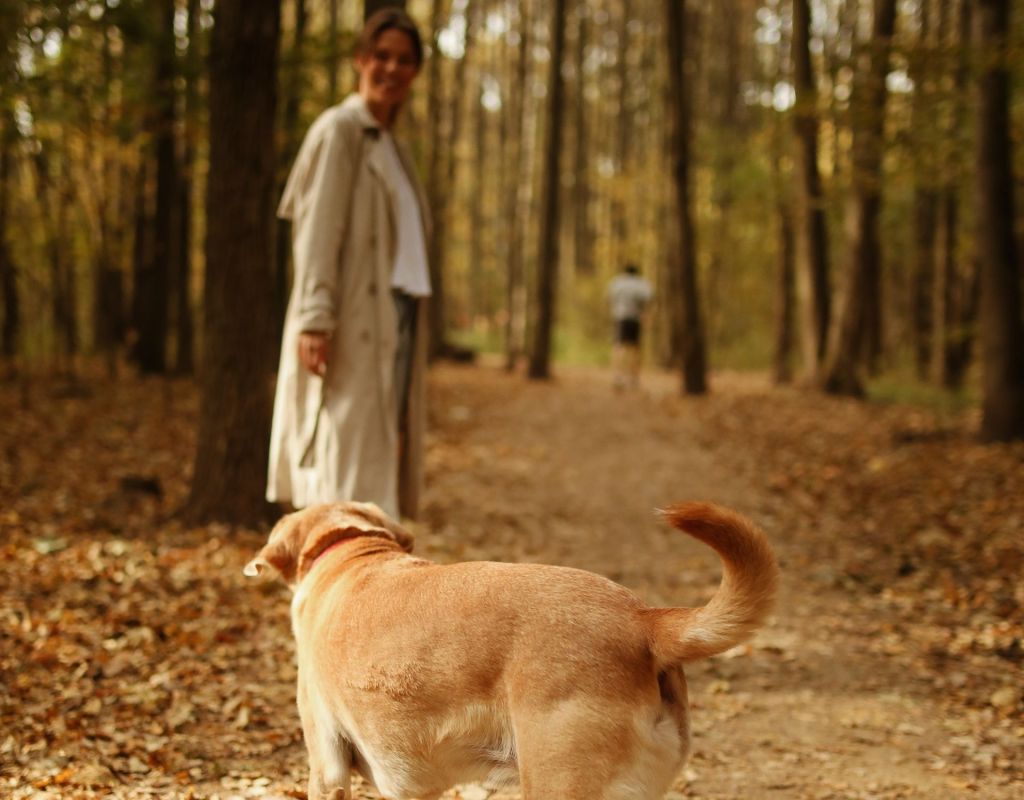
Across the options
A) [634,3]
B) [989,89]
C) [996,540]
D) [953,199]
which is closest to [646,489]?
[996,540]

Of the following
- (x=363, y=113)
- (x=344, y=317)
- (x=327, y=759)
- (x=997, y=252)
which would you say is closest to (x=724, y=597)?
(x=327, y=759)

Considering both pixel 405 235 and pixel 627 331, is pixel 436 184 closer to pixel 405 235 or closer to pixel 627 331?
pixel 627 331

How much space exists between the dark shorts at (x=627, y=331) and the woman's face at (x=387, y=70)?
13.8 metres

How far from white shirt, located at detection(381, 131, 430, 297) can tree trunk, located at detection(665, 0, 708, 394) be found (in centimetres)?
1257

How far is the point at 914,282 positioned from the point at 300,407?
21.8 meters

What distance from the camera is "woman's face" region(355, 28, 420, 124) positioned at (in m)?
4.22

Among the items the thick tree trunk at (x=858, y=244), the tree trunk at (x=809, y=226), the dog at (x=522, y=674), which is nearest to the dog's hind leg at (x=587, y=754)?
the dog at (x=522, y=674)

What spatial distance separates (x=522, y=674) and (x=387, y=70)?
3.04 m

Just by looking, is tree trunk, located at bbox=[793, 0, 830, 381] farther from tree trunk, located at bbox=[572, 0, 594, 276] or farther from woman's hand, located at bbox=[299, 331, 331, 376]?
woman's hand, located at bbox=[299, 331, 331, 376]

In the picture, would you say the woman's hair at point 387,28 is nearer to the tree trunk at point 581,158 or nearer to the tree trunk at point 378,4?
the tree trunk at point 378,4

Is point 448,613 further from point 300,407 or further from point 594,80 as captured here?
point 594,80

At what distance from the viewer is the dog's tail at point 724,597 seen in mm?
2270

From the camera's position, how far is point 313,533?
124 inches

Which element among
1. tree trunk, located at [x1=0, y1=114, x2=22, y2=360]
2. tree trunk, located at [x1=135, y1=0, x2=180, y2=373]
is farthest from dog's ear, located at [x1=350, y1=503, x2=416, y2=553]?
tree trunk, located at [x1=135, y1=0, x2=180, y2=373]
